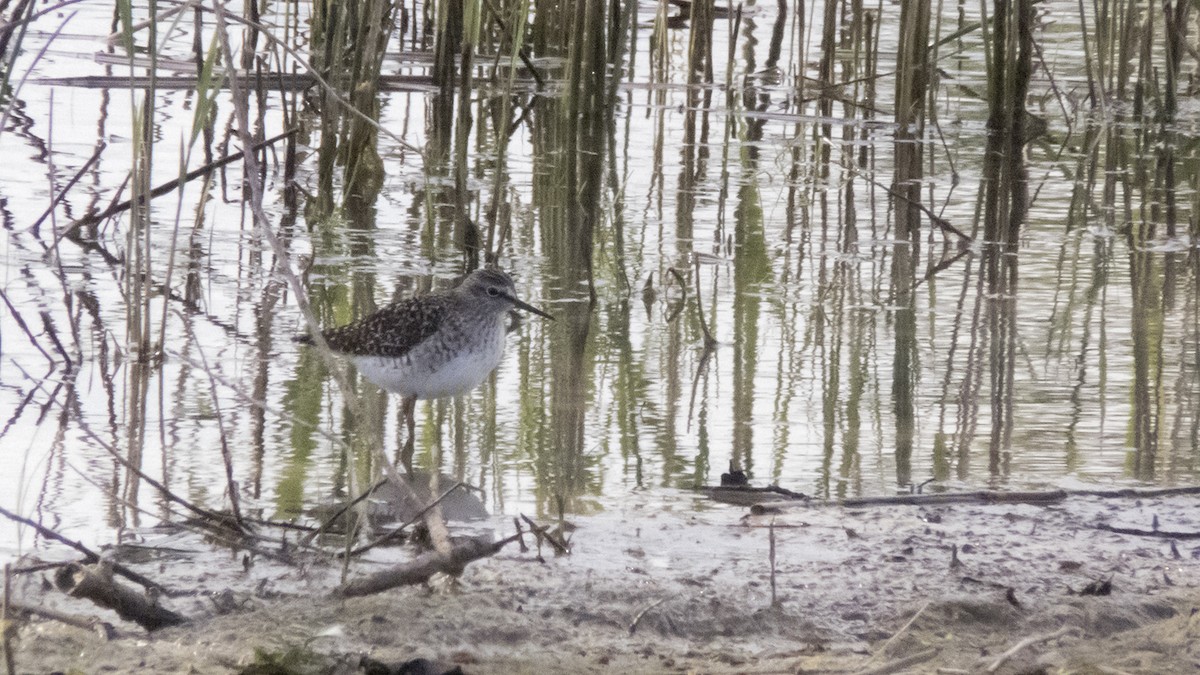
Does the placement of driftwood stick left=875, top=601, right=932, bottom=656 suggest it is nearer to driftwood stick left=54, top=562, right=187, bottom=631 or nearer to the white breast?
driftwood stick left=54, top=562, right=187, bottom=631

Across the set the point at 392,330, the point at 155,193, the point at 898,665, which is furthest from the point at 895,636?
the point at 155,193

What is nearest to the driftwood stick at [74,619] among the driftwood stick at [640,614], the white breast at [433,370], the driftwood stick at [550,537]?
the driftwood stick at [550,537]

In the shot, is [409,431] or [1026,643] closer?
[1026,643]

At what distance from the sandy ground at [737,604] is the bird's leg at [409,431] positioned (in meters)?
0.76

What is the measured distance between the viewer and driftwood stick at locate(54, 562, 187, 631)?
11.8 feet

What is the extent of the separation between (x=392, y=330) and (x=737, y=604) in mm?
2386

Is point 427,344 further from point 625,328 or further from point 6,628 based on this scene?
point 6,628

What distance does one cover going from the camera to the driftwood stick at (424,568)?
3721mm

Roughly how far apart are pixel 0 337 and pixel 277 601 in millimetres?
2634

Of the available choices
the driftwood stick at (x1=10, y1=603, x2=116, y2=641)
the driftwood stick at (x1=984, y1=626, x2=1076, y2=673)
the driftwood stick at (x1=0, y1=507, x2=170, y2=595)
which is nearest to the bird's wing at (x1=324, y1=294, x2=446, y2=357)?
the driftwood stick at (x1=0, y1=507, x2=170, y2=595)

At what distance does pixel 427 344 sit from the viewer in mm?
5867

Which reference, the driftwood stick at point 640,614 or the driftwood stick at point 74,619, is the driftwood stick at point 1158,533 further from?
the driftwood stick at point 74,619

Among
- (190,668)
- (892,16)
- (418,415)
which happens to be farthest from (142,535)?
(892,16)

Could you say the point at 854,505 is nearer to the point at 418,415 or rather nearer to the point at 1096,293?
the point at 418,415
